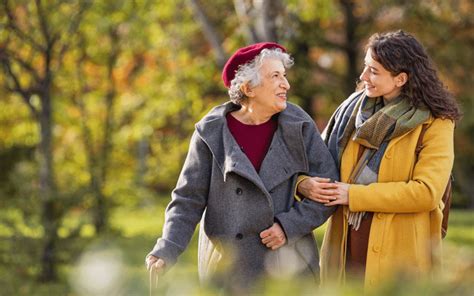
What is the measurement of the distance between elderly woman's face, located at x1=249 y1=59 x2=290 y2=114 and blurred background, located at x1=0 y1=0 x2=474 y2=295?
3.07 metres

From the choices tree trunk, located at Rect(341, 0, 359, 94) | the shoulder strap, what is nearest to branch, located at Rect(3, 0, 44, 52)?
the shoulder strap

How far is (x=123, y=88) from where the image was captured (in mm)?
18703

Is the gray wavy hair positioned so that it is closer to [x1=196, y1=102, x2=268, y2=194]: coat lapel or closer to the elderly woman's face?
the elderly woman's face

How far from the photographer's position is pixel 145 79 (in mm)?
18484

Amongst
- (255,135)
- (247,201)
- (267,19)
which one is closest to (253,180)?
(247,201)

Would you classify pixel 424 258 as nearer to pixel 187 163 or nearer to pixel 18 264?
pixel 187 163

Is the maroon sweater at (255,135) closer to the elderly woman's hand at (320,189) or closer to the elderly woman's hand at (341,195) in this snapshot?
the elderly woman's hand at (320,189)

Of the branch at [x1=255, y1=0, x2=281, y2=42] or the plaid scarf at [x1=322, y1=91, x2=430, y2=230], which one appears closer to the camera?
the plaid scarf at [x1=322, y1=91, x2=430, y2=230]

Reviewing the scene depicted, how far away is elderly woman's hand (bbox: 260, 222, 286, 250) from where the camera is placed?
3.77m

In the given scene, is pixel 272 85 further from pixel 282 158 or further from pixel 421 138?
pixel 421 138

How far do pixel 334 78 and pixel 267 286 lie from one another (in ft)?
52.1

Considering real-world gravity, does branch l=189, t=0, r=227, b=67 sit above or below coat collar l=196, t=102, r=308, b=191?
above

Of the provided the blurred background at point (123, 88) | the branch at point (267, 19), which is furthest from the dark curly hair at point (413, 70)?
the branch at point (267, 19)

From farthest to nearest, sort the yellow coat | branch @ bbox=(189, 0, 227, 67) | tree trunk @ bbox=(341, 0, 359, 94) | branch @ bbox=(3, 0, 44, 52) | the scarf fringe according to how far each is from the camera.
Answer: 1. tree trunk @ bbox=(341, 0, 359, 94)
2. branch @ bbox=(189, 0, 227, 67)
3. branch @ bbox=(3, 0, 44, 52)
4. the scarf fringe
5. the yellow coat
